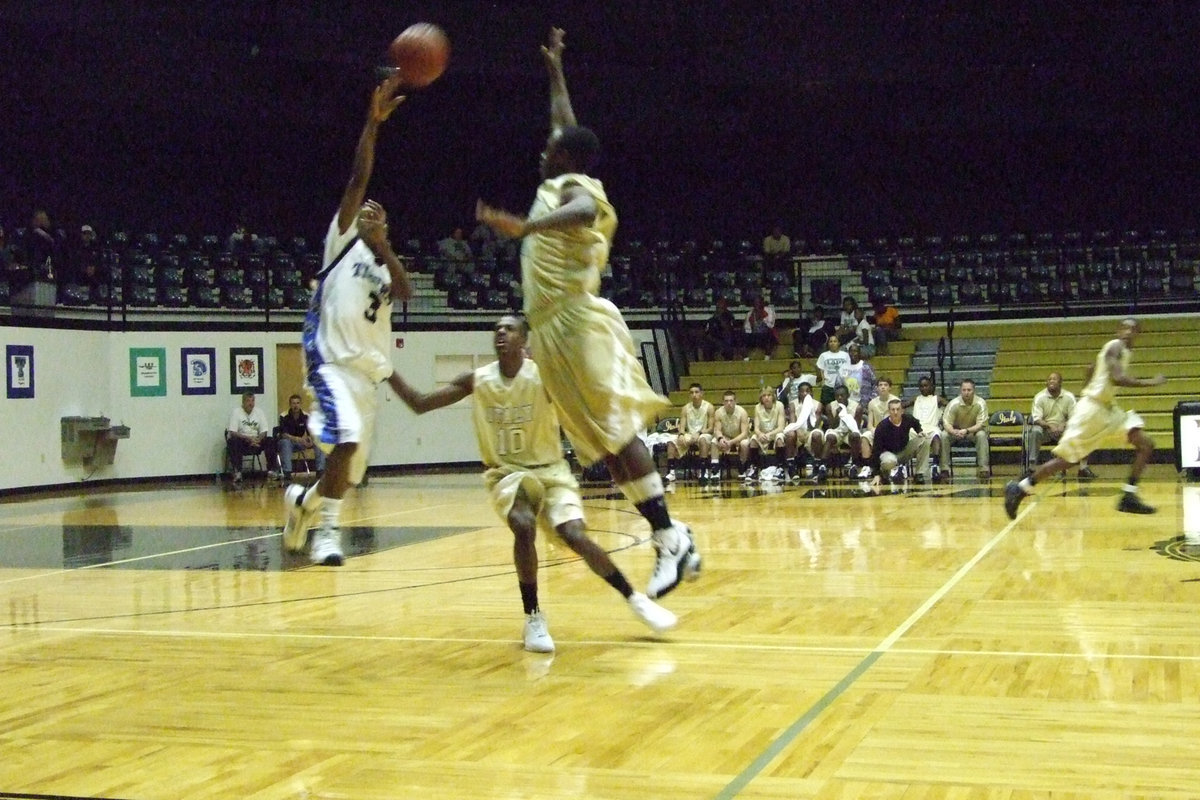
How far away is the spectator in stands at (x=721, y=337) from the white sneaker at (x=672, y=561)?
14.4 m

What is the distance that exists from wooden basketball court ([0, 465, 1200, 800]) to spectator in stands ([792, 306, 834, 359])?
354 inches

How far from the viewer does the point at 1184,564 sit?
25.3 feet

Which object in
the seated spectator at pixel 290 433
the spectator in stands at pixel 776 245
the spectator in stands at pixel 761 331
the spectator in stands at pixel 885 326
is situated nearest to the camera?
the seated spectator at pixel 290 433

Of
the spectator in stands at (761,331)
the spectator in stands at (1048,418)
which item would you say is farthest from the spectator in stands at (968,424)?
the spectator in stands at (761,331)

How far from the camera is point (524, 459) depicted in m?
5.89

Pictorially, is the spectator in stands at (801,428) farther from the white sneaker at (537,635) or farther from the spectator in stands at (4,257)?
the white sneaker at (537,635)

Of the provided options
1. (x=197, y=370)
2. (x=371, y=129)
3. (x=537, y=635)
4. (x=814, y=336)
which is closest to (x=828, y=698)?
(x=537, y=635)

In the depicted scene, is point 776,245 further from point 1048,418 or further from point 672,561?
point 672,561

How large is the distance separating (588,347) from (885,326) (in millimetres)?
14738

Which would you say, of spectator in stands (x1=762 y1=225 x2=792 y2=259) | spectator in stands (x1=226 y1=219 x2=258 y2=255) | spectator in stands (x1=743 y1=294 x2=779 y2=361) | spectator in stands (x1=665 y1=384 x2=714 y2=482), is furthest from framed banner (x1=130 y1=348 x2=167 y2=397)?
spectator in stands (x1=762 y1=225 x2=792 y2=259)

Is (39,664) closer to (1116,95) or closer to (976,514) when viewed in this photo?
(976,514)

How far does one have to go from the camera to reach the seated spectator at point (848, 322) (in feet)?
61.8

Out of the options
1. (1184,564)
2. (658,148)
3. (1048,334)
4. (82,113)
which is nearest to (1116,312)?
(1048,334)

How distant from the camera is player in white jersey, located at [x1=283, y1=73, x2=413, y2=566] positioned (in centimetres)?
585
